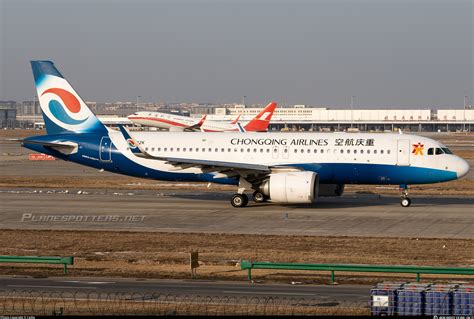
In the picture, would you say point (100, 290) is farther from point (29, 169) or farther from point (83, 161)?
point (29, 169)

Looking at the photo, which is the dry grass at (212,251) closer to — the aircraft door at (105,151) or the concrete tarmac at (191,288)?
the concrete tarmac at (191,288)

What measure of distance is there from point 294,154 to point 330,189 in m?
2.95

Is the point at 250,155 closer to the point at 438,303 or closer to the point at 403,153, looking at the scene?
the point at 403,153

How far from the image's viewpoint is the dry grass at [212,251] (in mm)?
30250

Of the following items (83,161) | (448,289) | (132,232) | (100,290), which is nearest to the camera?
(448,289)

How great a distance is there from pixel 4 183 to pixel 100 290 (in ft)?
134

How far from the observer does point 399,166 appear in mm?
48250

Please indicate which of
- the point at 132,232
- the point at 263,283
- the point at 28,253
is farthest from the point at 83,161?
the point at 263,283

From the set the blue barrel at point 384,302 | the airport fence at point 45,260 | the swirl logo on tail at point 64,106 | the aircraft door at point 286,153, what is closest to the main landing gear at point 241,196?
the aircraft door at point 286,153

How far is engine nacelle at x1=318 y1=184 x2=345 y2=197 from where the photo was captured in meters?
49.9

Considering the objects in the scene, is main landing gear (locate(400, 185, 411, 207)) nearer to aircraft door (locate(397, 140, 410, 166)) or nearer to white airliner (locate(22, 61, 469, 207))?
white airliner (locate(22, 61, 469, 207))

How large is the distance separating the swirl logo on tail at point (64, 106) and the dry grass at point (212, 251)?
546 inches

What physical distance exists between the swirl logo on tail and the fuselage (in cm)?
103

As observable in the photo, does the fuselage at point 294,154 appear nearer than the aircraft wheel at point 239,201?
Yes
